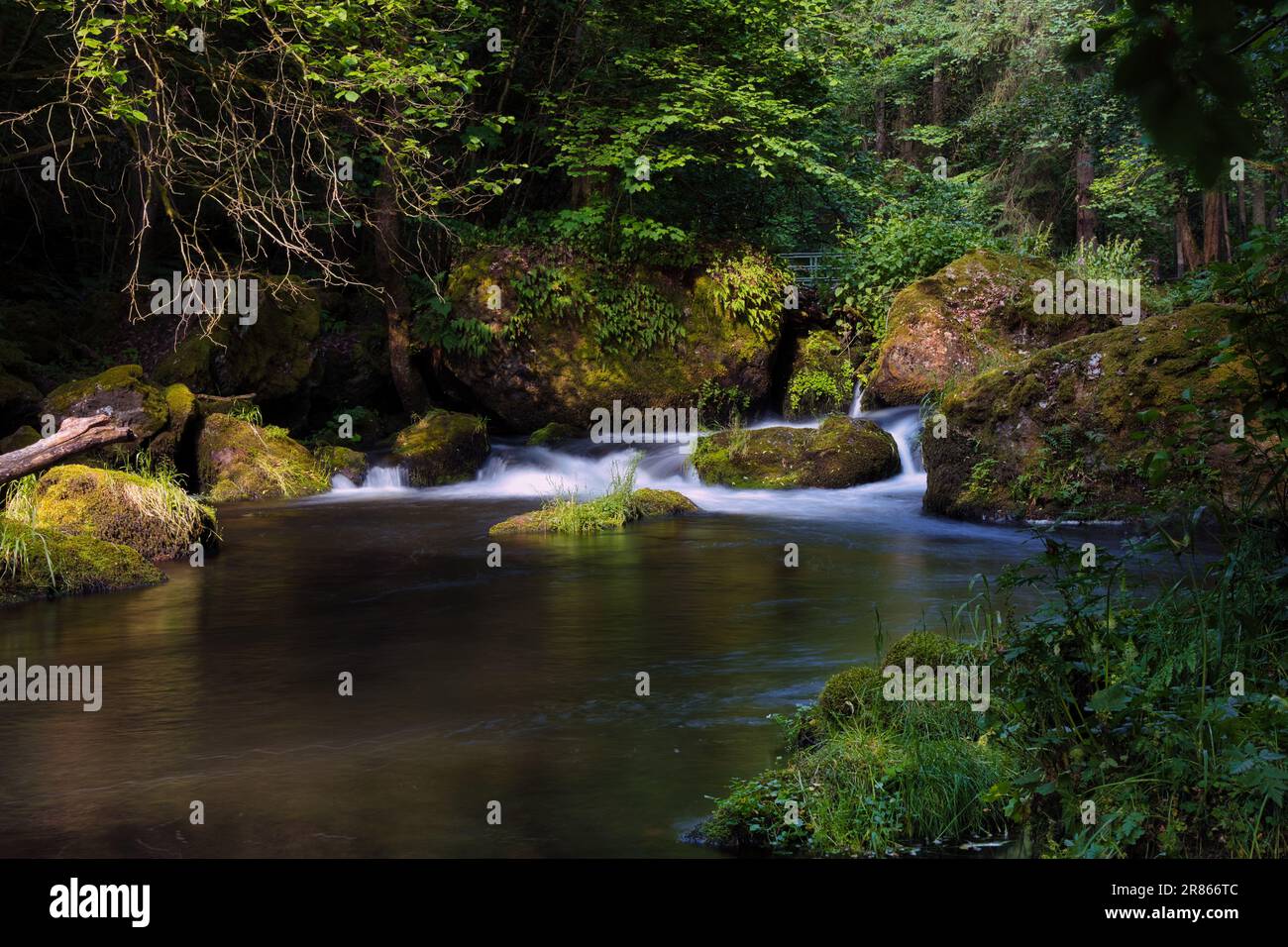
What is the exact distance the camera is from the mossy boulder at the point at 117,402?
1559cm

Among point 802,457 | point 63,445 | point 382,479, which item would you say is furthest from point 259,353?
point 63,445

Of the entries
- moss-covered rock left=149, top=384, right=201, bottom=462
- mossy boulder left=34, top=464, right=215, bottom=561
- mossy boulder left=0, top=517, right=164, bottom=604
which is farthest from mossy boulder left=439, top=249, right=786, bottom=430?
mossy boulder left=0, top=517, right=164, bottom=604

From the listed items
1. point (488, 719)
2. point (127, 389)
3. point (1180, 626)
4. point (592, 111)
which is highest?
point (592, 111)

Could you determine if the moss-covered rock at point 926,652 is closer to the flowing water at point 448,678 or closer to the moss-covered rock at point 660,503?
the flowing water at point 448,678

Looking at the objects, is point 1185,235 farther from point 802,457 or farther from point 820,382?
point 802,457

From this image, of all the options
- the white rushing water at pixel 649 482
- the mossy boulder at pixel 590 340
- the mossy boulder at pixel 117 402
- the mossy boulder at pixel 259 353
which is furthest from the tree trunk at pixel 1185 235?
the mossy boulder at pixel 117 402

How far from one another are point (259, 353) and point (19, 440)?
15.6 feet

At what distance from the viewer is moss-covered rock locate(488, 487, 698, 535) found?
13.6 meters

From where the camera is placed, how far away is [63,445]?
10000 millimetres

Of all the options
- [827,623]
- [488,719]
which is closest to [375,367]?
[827,623]

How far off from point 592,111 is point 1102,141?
15.1 meters

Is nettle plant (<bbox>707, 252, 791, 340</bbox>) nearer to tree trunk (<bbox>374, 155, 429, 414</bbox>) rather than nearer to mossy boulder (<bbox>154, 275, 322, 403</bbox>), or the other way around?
tree trunk (<bbox>374, 155, 429, 414</bbox>)
